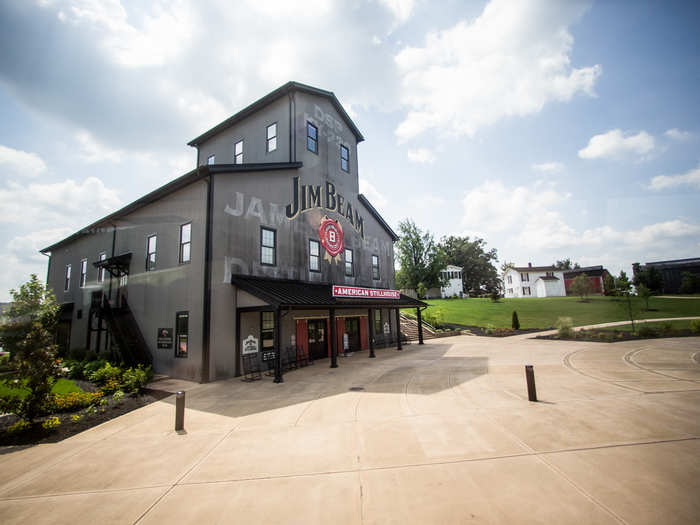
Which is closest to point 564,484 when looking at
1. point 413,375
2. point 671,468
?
point 671,468

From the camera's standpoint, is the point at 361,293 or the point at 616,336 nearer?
the point at 361,293

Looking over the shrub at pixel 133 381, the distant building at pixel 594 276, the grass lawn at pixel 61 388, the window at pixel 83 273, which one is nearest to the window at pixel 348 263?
the shrub at pixel 133 381

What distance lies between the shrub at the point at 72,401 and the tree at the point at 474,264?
2996 inches

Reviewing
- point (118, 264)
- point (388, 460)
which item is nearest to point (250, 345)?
point (388, 460)

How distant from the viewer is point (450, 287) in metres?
67.8

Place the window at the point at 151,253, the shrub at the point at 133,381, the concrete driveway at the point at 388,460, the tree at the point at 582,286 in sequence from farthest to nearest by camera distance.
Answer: the tree at the point at 582,286, the window at the point at 151,253, the shrub at the point at 133,381, the concrete driveway at the point at 388,460

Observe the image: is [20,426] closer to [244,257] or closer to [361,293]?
[244,257]

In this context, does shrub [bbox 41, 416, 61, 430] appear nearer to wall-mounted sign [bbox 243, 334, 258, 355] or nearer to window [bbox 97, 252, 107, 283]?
wall-mounted sign [bbox 243, 334, 258, 355]

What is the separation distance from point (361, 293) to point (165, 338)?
34.5 ft

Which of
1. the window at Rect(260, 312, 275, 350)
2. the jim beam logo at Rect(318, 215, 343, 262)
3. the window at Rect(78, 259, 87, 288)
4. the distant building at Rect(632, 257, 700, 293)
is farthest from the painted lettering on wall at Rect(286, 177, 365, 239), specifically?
the distant building at Rect(632, 257, 700, 293)

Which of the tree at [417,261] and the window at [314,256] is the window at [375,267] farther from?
the tree at [417,261]

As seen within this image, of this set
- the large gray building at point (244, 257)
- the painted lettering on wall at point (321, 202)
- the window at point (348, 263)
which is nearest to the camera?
the large gray building at point (244, 257)

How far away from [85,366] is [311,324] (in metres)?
12.0

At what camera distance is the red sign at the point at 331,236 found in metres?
19.7
